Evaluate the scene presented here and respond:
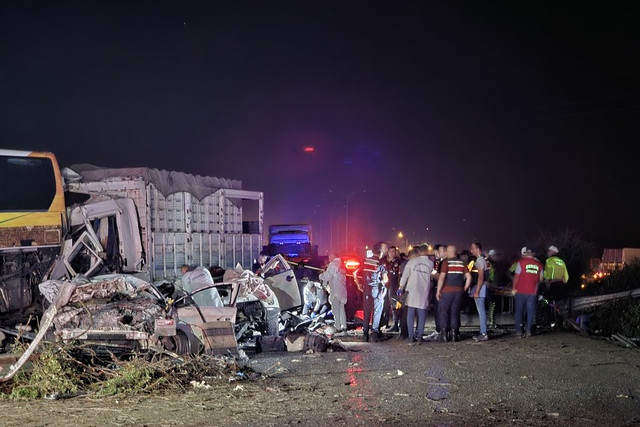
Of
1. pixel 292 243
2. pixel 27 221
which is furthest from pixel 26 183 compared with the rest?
pixel 292 243

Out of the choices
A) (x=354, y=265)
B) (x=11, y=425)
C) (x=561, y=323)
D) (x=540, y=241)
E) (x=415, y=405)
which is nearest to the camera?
(x=11, y=425)

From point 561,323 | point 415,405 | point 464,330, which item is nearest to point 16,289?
point 415,405

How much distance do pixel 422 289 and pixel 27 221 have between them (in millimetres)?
6892

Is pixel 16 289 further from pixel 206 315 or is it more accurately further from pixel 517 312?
pixel 517 312

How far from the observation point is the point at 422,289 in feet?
40.8

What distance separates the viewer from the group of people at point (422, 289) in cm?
1257

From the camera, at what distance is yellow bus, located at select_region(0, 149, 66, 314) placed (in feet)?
37.0

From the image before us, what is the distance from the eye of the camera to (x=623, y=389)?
7984 mm

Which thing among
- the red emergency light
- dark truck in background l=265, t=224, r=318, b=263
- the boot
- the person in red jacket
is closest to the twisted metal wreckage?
the boot

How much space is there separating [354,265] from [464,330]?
174 inches

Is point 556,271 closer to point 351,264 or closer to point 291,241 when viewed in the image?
point 351,264

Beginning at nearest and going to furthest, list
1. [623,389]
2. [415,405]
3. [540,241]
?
1. [415,405]
2. [623,389]
3. [540,241]

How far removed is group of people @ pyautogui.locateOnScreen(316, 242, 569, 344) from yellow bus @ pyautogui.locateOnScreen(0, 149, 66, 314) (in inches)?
200

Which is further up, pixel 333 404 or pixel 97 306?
pixel 97 306
